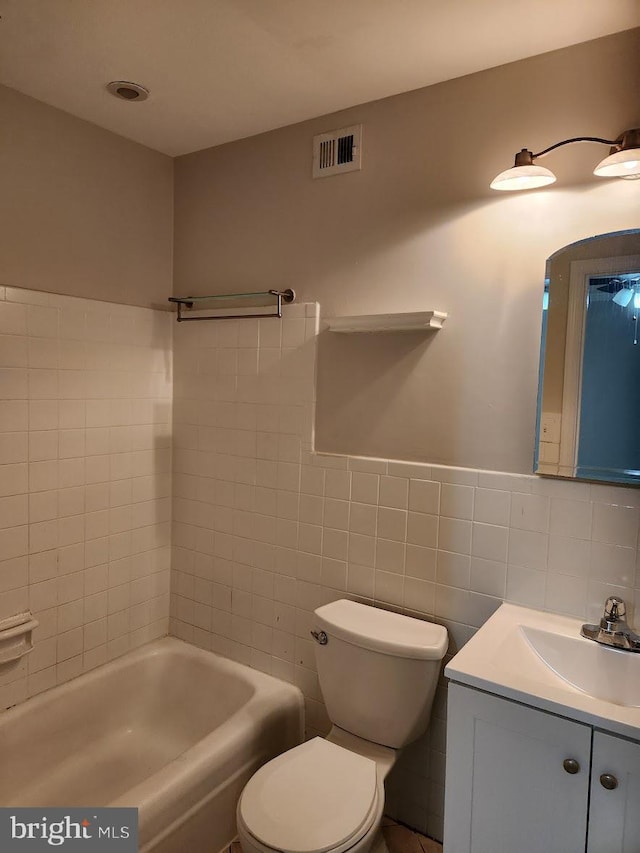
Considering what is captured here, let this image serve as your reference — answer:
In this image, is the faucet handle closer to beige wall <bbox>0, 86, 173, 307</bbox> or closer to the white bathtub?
the white bathtub

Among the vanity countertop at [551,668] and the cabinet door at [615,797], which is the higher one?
the vanity countertop at [551,668]

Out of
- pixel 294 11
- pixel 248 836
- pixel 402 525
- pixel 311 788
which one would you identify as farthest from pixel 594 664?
pixel 294 11

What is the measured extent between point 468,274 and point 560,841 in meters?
1.52

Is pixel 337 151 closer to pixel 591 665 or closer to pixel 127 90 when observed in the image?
pixel 127 90

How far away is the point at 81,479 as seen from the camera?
89.2 inches

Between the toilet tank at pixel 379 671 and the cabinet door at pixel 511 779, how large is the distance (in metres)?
0.35

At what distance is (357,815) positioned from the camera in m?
1.52

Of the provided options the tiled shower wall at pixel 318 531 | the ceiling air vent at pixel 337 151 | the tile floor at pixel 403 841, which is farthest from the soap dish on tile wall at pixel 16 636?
the ceiling air vent at pixel 337 151

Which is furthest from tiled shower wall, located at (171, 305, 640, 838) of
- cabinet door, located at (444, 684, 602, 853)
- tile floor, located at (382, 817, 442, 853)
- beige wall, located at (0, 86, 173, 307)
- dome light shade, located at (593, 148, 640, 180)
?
dome light shade, located at (593, 148, 640, 180)

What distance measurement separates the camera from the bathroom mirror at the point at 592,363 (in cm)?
158

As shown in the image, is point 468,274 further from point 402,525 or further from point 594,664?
point 594,664

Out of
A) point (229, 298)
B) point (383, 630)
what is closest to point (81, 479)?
point (229, 298)

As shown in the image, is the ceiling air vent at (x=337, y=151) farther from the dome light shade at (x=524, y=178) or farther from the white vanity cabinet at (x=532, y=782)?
the white vanity cabinet at (x=532, y=782)

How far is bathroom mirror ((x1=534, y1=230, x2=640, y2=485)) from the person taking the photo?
1.58 m
